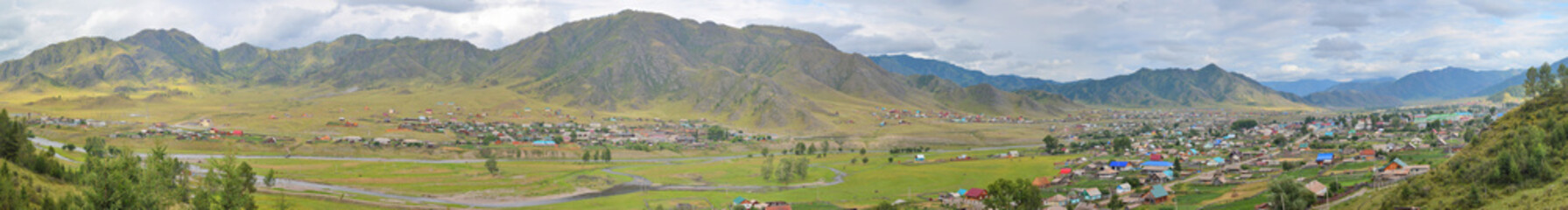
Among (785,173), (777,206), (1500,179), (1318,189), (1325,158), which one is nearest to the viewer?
(1500,179)

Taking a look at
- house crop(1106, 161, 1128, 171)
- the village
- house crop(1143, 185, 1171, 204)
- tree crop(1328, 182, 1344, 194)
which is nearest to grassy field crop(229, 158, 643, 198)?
the village

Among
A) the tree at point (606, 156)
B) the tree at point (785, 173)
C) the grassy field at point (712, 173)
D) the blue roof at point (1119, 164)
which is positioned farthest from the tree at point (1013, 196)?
the tree at point (606, 156)

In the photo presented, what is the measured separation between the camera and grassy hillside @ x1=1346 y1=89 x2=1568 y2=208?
165ft

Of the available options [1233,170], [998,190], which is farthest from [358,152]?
[1233,170]

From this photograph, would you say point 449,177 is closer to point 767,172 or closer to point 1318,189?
point 767,172

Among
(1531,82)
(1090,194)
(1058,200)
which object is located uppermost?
(1531,82)

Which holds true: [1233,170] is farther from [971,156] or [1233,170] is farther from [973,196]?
[971,156]

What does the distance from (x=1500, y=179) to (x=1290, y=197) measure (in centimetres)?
1210

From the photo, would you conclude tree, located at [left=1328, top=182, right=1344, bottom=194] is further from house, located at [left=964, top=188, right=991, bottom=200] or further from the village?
house, located at [left=964, top=188, right=991, bottom=200]

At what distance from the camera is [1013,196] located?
212 feet

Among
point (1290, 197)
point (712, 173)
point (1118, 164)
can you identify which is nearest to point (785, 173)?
point (712, 173)

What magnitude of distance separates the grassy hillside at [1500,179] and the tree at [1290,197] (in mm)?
2958

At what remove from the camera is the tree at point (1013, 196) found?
64125 mm

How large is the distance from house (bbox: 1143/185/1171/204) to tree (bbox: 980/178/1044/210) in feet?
60.0
